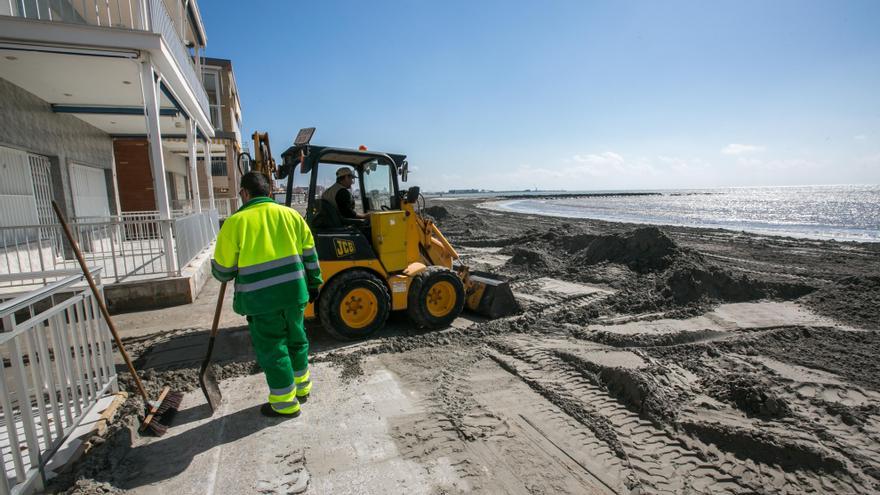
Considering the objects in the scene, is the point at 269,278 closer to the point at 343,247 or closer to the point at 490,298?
the point at 343,247

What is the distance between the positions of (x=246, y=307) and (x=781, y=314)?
286 inches

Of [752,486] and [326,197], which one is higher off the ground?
[326,197]

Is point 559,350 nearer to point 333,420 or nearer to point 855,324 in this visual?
point 333,420

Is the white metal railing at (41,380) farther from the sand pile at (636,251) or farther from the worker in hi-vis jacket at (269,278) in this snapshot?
the sand pile at (636,251)

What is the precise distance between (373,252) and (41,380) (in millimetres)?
3223

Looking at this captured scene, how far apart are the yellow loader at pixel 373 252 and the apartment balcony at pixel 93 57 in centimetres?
318

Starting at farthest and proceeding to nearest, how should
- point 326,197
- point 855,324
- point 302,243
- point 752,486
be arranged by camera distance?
1. point 855,324
2. point 326,197
3. point 302,243
4. point 752,486

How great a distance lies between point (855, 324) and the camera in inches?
229

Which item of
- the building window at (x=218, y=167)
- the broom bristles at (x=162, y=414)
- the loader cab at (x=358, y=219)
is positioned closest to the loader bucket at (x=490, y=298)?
the loader cab at (x=358, y=219)

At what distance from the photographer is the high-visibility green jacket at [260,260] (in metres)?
3.29

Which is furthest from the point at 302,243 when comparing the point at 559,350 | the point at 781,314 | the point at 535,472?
the point at 781,314

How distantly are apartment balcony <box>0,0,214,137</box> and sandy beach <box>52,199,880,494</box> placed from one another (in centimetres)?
406

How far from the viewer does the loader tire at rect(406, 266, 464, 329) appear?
5398 millimetres

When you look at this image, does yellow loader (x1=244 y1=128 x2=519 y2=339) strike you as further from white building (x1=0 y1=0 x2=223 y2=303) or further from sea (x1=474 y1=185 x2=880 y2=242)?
sea (x1=474 y1=185 x2=880 y2=242)
